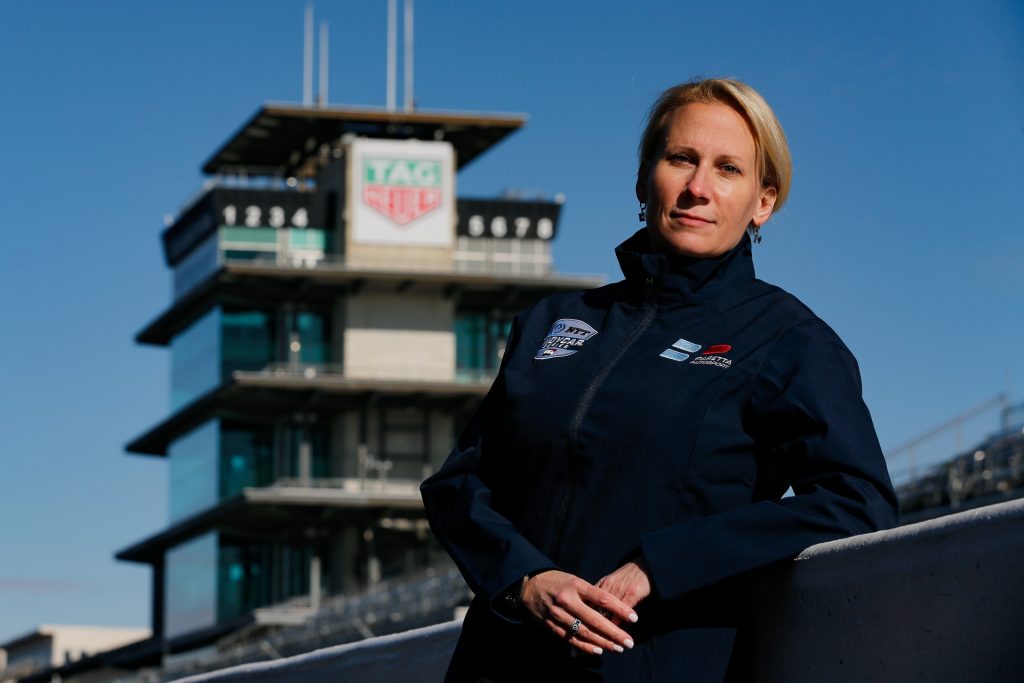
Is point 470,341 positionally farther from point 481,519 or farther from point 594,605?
point 594,605

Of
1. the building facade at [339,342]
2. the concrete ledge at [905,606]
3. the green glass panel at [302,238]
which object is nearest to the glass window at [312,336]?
the building facade at [339,342]

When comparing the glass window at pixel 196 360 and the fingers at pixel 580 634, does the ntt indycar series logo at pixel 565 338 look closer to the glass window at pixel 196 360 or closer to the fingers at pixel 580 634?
the fingers at pixel 580 634

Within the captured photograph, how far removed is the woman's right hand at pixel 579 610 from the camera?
3.00 metres

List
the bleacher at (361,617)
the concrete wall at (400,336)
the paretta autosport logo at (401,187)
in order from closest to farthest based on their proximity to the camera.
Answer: the bleacher at (361,617) → the concrete wall at (400,336) → the paretta autosport logo at (401,187)

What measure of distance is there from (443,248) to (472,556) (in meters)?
64.0

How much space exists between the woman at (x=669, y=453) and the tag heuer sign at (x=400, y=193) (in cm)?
6313

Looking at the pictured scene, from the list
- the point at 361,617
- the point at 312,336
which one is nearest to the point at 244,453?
the point at 312,336

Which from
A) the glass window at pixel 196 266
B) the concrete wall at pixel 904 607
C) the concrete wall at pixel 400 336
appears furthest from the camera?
the glass window at pixel 196 266

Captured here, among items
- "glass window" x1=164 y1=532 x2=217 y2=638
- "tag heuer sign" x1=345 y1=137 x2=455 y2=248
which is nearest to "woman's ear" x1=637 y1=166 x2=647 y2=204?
"glass window" x1=164 y1=532 x2=217 y2=638

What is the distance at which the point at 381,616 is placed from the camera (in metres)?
49.9

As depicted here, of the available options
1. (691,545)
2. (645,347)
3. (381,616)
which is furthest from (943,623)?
(381,616)

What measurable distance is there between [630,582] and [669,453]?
0.70 ft

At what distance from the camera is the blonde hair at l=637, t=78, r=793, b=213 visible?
11.1 feet

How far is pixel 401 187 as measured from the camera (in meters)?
66.9
